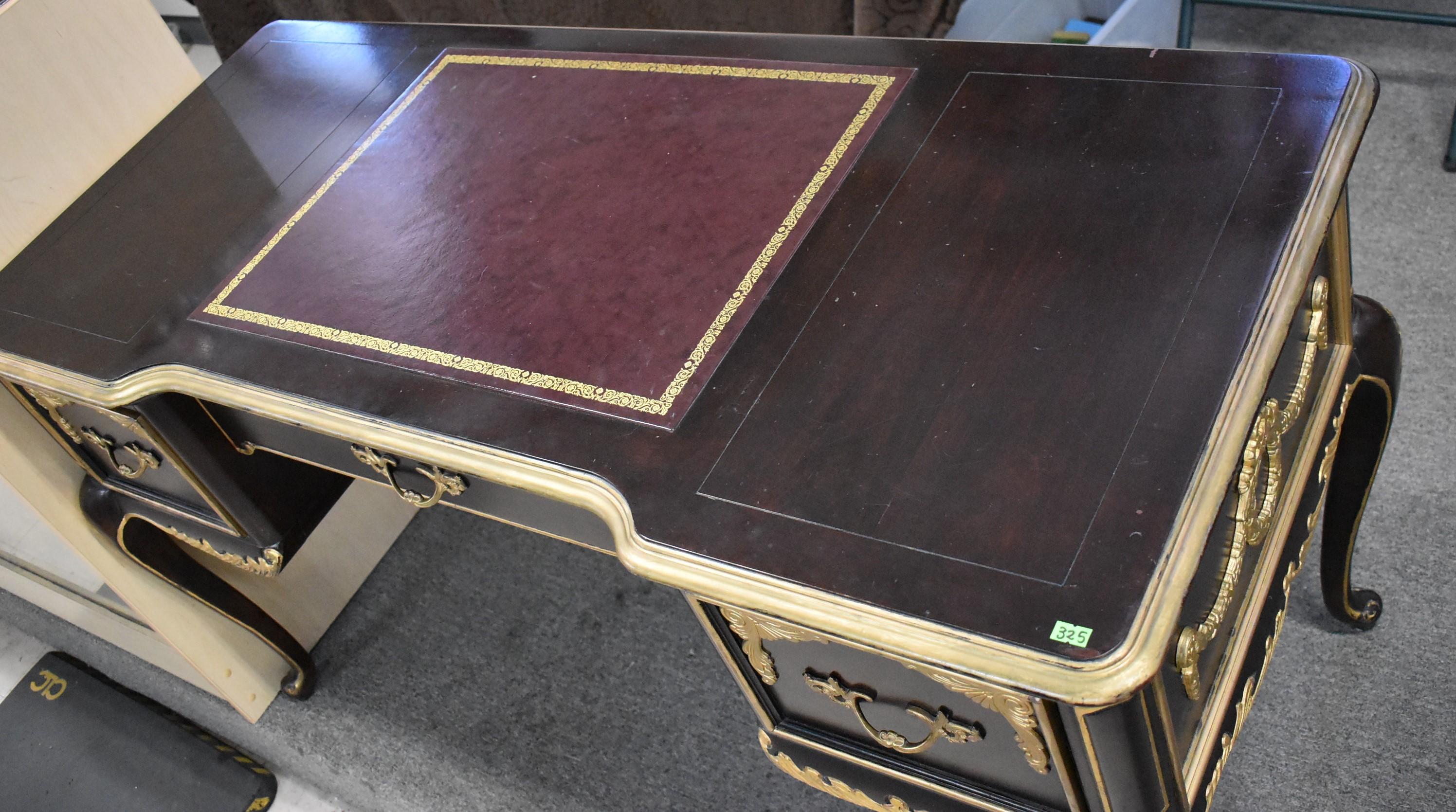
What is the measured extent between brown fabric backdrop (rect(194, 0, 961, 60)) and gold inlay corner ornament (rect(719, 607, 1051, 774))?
1.17 metres

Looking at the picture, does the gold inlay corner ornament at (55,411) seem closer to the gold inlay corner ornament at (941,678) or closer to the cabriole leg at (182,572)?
the cabriole leg at (182,572)

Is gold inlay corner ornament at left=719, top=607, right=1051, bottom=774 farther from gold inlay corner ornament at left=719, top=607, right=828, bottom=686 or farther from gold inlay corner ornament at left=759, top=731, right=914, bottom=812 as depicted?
gold inlay corner ornament at left=759, top=731, right=914, bottom=812

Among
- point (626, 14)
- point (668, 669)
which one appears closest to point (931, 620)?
point (668, 669)

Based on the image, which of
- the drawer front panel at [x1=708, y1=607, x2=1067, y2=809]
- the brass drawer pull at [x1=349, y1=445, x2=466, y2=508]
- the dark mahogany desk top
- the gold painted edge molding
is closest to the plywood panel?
the dark mahogany desk top

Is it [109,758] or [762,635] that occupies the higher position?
[762,635]

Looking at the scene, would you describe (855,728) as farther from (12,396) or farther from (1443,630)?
(12,396)

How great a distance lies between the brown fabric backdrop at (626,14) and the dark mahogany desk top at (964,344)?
2.14 ft

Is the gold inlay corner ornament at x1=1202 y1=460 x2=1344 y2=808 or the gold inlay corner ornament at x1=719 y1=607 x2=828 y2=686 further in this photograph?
the gold inlay corner ornament at x1=1202 y1=460 x2=1344 y2=808

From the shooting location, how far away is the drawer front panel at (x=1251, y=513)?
0.86 metres

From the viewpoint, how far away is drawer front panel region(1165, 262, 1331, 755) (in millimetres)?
863

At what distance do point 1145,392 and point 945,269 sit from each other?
0.71ft

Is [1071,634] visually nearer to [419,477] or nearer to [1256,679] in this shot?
[1256,679]

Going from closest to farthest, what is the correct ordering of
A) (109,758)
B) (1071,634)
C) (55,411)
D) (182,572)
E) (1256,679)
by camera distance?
(1071,634) < (1256,679) < (55,411) < (182,572) < (109,758)

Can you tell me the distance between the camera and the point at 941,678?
77cm
